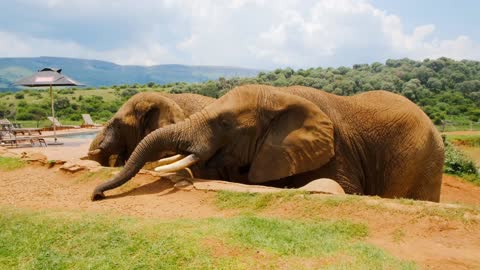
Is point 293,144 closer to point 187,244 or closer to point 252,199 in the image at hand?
point 252,199

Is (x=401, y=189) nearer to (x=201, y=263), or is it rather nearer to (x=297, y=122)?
(x=297, y=122)

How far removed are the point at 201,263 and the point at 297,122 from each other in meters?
4.45

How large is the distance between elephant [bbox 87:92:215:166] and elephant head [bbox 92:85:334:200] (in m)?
2.63

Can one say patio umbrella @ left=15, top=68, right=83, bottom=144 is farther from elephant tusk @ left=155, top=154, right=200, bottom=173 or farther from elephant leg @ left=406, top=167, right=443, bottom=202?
elephant leg @ left=406, top=167, right=443, bottom=202

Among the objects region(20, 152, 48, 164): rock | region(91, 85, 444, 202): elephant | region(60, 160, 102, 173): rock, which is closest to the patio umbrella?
region(20, 152, 48, 164): rock

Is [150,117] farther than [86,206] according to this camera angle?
Yes

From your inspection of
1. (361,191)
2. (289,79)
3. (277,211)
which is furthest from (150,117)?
(289,79)

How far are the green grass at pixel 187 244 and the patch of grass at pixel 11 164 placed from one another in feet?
17.7

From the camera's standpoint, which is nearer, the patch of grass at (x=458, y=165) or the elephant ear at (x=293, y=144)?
the elephant ear at (x=293, y=144)

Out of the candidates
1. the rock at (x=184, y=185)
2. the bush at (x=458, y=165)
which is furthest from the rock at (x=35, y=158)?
the bush at (x=458, y=165)

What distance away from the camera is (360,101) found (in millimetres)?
9594

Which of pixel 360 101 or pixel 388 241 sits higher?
pixel 360 101

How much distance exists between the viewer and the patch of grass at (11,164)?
11.5 metres

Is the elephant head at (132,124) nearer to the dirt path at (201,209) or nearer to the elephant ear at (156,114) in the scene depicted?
the elephant ear at (156,114)
